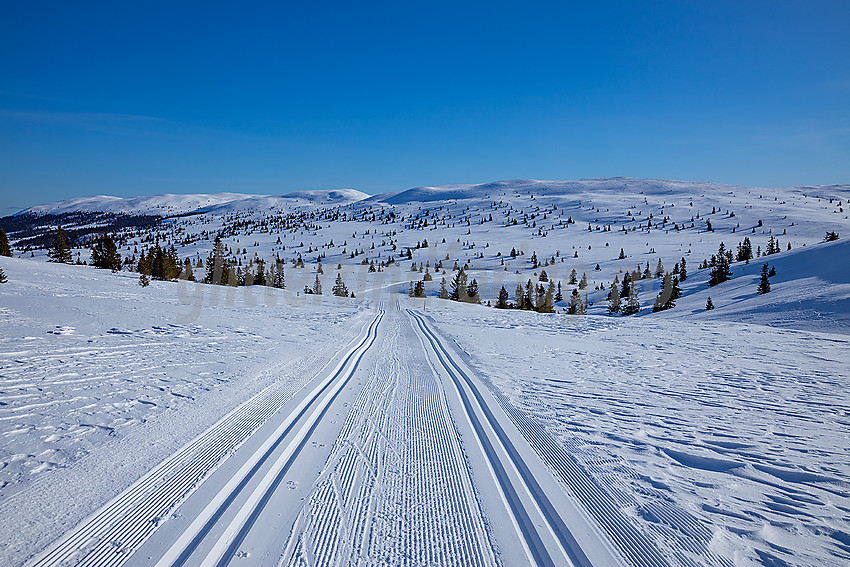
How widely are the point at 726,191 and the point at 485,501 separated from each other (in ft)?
694

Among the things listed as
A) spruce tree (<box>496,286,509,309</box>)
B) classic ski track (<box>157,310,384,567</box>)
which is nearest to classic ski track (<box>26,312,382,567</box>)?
classic ski track (<box>157,310,384,567</box>)

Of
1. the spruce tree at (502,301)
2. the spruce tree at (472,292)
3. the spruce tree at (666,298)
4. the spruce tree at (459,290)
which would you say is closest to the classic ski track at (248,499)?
the spruce tree at (666,298)

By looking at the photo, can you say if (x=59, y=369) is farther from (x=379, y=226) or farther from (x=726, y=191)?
(x=726, y=191)

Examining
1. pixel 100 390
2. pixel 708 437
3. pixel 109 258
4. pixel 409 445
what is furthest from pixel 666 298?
pixel 109 258

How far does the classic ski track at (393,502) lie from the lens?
2859 mm

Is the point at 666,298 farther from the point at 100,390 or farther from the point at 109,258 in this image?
the point at 109,258

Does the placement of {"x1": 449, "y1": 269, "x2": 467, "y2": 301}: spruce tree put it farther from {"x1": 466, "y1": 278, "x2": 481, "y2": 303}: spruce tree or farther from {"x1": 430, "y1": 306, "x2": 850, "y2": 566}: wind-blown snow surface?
{"x1": 430, "y1": 306, "x2": 850, "y2": 566}: wind-blown snow surface

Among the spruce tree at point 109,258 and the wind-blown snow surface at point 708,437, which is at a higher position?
the spruce tree at point 109,258

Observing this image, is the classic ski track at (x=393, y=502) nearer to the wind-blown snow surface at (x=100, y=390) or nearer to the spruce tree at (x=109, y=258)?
the wind-blown snow surface at (x=100, y=390)

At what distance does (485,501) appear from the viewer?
3574 mm

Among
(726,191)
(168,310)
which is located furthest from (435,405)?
(726,191)

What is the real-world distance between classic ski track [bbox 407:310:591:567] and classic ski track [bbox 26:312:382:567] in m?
3.02

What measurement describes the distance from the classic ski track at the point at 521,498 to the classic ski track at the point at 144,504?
3.02 meters

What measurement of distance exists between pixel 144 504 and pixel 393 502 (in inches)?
86.8
